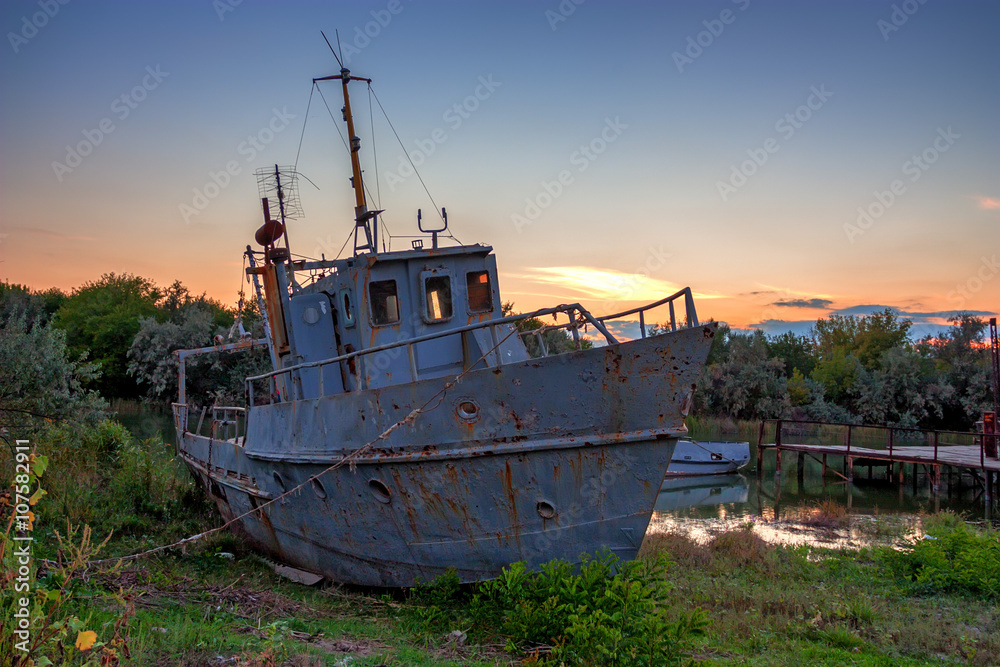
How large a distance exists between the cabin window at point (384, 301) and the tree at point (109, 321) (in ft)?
106

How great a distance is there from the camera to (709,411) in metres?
41.7

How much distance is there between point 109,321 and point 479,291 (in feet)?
141

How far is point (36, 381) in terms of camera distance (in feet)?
45.7

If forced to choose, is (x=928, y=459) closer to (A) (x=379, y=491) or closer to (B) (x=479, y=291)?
(B) (x=479, y=291)

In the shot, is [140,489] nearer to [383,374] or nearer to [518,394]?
[383,374]

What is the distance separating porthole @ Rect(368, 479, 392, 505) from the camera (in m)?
7.76

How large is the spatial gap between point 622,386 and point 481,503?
1.91 meters

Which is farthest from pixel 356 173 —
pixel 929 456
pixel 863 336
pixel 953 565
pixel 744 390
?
pixel 863 336

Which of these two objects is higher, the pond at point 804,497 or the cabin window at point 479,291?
the cabin window at point 479,291

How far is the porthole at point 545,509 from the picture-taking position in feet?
23.4

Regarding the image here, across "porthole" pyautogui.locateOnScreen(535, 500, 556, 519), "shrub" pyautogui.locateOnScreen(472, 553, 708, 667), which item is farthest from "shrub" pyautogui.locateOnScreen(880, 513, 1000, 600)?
"porthole" pyautogui.locateOnScreen(535, 500, 556, 519)

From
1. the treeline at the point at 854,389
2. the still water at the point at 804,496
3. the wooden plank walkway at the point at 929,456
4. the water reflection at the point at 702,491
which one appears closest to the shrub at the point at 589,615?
the still water at the point at 804,496

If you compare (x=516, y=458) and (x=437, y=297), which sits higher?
(x=437, y=297)

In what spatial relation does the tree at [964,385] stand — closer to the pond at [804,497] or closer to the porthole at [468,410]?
the pond at [804,497]
